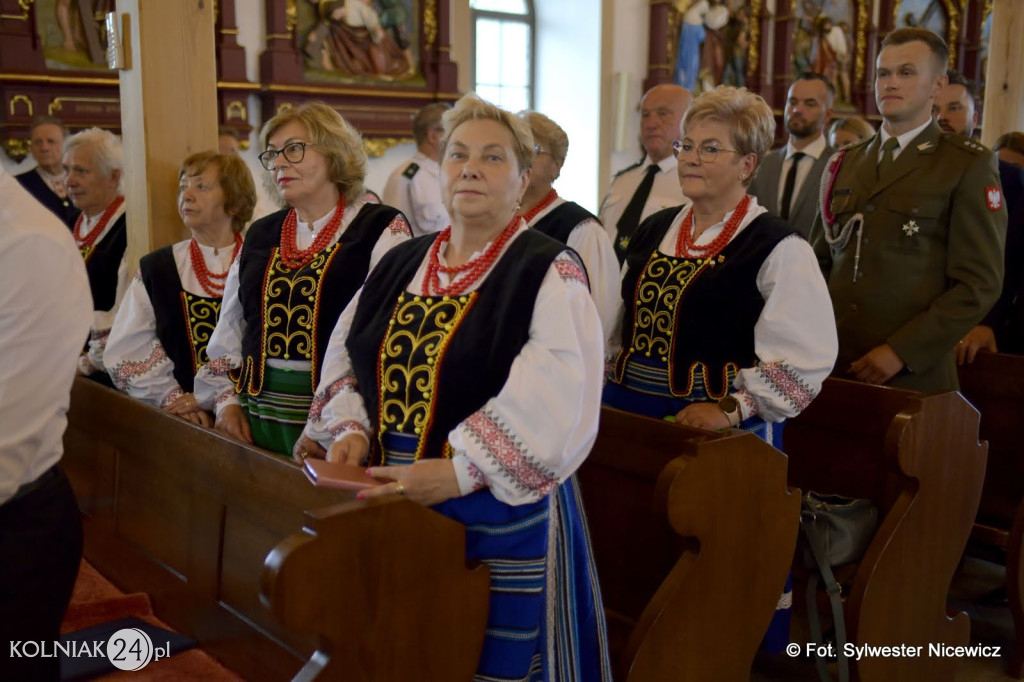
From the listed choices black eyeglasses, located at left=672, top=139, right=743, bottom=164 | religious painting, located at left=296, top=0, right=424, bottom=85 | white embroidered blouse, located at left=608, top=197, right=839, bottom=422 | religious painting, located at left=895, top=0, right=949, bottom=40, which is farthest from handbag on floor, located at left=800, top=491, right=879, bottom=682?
religious painting, located at left=895, top=0, right=949, bottom=40

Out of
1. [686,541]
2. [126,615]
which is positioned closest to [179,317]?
[126,615]

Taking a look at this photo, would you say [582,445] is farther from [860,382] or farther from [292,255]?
[860,382]

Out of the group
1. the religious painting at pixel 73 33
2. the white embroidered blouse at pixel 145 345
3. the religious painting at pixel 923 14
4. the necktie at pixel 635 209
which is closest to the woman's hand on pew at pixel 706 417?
the white embroidered blouse at pixel 145 345

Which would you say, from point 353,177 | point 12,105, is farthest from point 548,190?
point 12,105

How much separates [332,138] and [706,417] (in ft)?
4.12

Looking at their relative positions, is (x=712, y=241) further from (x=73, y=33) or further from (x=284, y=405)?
(x=73, y=33)

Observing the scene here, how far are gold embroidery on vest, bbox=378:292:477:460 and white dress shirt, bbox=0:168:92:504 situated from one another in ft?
1.99

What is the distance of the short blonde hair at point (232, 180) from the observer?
10.5ft

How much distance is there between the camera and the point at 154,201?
12.0ft

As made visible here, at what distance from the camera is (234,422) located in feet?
9.26

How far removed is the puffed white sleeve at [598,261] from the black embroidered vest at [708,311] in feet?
1.07

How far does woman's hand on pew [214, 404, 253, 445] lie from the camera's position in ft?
9.24

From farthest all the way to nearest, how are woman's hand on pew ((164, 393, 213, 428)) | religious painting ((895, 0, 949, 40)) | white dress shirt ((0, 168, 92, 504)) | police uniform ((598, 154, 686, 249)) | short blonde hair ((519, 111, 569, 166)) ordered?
religious painting ((895, 0, 949, 40)) → police uniform ((598, 154, 686, 249)) → short blonde hair ((519, 111, 569, 166)) → woman's hand on pew ((164, 393, 213, 428)) → white dress shirt ((0, 168, 92, 504))

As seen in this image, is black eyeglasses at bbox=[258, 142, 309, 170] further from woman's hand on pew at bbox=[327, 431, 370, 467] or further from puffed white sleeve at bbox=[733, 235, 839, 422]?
puffed white sleeve at bbox=[733, 235, 839, 422]
